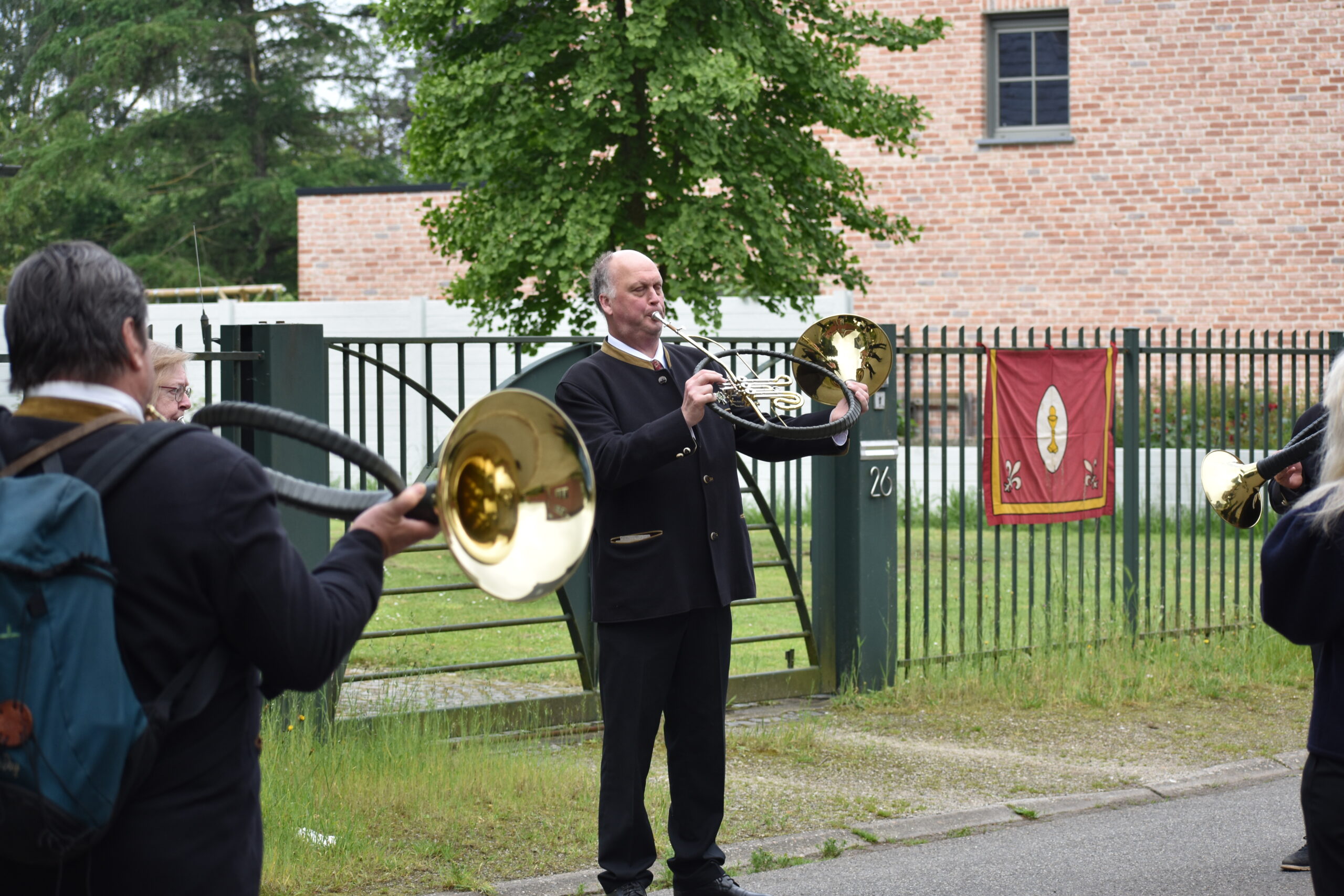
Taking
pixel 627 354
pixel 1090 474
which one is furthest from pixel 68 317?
pixel 1090 474

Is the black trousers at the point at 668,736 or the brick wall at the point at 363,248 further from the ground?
the brick wall at the point at 363,248

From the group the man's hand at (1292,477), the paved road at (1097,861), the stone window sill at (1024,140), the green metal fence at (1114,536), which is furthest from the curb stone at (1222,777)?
the stone window sill at (1024,140)

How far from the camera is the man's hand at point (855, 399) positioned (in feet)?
15.6

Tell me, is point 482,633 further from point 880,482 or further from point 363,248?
point 363,248

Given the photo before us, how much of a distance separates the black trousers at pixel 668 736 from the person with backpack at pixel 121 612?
6.80 ft

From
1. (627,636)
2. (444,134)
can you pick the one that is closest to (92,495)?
(627,636)

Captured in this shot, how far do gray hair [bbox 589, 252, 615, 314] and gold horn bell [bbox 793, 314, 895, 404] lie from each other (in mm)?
1010

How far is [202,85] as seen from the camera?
35.5 meters

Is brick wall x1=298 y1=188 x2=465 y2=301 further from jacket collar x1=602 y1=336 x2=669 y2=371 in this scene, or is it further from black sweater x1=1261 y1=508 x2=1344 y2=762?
black sweater x1=1261 y1=508 x2=1344 y2=762

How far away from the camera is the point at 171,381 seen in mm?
4469

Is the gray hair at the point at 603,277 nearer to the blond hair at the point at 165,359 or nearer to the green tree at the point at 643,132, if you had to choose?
the blond hair at the point at 165,359

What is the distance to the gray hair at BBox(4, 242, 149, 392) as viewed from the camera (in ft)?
7.64

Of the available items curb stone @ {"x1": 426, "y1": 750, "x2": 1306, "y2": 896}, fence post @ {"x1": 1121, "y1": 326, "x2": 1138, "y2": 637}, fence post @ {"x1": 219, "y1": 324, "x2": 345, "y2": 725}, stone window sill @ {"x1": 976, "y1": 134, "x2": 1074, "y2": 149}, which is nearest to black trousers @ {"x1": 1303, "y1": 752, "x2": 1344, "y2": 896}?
curb stone @ {"x1": 426, "y1": 750, "x2": 1306, "y2": 896}

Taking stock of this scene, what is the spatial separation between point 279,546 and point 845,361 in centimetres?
347
